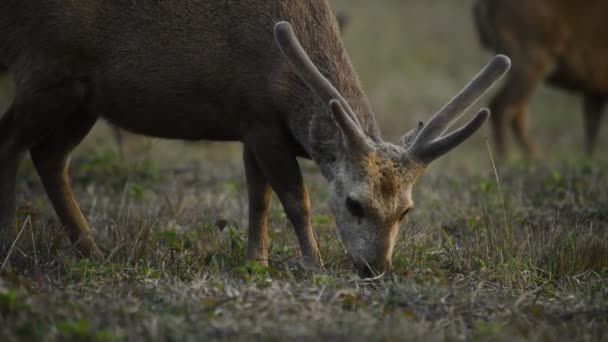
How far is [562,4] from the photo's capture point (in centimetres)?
1150

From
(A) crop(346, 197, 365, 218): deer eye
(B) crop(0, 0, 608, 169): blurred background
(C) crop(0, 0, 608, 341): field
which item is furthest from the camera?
(B) crop(0, 0, 608, 169): blurred background

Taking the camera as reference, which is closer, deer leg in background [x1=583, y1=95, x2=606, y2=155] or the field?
the field

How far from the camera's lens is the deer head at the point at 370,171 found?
15.8ft

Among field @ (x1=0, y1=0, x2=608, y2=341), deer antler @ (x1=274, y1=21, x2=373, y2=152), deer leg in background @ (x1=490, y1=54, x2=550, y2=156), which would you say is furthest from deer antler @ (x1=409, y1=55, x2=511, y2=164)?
deer leg in background @ (x1=490, y1=54, x2=550, y2=156)

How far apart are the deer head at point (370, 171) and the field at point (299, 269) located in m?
0.20

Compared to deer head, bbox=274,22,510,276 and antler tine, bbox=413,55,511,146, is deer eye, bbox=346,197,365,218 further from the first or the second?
antler tine, bbox=413,55,511,146

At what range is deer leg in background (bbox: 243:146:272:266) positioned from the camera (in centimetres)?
570

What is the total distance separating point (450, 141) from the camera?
16.0 feet

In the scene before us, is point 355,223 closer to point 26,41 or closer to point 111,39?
point 111,39

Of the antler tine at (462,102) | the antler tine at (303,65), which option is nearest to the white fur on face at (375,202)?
the antler tine at (462,102)

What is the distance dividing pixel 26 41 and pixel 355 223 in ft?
7.85

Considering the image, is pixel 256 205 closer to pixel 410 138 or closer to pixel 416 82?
pixel 410 138

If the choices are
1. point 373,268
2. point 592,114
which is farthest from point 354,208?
point 592,114

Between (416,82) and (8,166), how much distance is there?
525 inches
